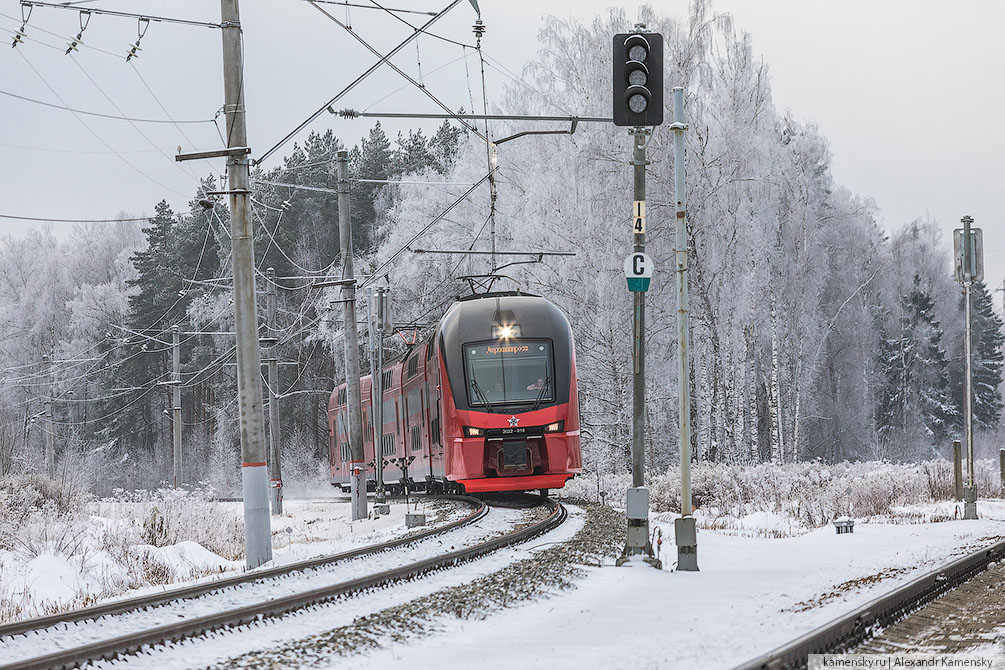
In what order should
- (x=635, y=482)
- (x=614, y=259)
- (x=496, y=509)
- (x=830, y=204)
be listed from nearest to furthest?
(x=635, y=482), (x=496, y=509), (x=614, y=259), (x=830, y=204)

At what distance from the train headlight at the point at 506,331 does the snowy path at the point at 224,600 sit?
568cm

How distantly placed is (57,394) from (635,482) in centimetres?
6603

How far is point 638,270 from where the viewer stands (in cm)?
1291

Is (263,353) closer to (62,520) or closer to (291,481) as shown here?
(291,481)

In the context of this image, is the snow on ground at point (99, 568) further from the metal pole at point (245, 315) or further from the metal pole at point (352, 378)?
the metal pole at point (352, 378)

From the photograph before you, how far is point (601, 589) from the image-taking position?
36.3 feet

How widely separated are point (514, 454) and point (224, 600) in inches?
439

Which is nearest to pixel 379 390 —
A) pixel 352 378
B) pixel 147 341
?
pixel 352 378

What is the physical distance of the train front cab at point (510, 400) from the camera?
2127 centimetres

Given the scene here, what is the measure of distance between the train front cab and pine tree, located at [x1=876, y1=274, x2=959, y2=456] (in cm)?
4280

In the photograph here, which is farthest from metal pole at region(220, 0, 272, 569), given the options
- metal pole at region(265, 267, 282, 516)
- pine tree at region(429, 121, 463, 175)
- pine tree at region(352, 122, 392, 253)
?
pine tree at region(352, 122, 392, 253)

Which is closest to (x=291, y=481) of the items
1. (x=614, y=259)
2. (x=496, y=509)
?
(x=614, y=259)

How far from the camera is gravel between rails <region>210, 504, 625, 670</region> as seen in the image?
7.92 metres
